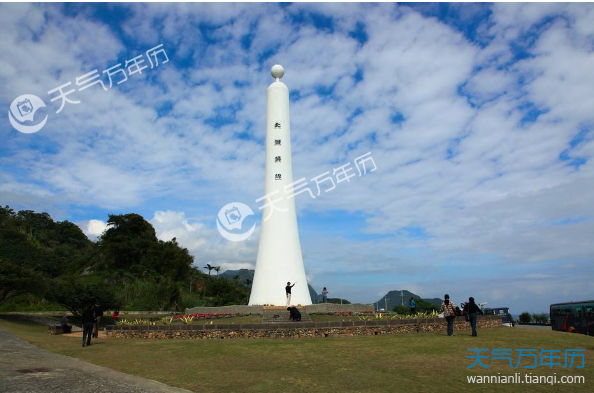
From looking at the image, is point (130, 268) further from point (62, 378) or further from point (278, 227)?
point (62, 378)

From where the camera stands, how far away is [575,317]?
18.6 m

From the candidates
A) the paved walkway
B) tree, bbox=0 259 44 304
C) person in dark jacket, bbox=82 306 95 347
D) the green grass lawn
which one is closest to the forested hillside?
tree, bbox=0 259 44 304

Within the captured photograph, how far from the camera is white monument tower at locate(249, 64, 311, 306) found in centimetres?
2181

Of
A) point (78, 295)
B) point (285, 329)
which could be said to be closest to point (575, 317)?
point (285, 329)

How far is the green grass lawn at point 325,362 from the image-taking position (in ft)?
22.6

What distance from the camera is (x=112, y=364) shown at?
903cm

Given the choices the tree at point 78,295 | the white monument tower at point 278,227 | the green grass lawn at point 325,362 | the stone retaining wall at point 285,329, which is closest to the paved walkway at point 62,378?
the green grass lawn at point 325,362

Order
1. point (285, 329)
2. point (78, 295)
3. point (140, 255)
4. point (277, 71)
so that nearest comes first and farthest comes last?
point (285, 329), point (78, 295), point (277, 71), point (140, 255)

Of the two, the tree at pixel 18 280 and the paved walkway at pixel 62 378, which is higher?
the tree at pixel 18 280

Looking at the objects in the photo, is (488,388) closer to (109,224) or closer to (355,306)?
(355,306)

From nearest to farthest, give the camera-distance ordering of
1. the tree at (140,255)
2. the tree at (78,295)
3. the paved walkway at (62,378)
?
the paved walkway at (62,378) → the tree at (78,295) → the tree at (140,255)

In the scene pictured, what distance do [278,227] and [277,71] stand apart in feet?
28.8

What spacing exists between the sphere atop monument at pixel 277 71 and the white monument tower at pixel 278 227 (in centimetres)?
116

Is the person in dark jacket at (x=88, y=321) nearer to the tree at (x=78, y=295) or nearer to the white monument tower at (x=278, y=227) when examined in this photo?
the tree at (x=78, y=295)
